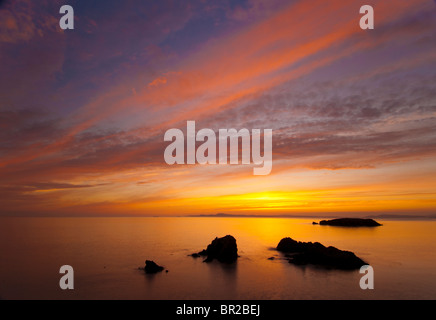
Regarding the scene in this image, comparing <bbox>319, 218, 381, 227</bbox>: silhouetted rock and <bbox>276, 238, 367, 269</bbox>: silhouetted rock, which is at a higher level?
<bbox>276, 238, 367, 269</bbox>: silhouetted rock

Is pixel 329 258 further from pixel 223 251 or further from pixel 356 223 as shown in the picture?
pixel 356 223

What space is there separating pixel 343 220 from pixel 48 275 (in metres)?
170

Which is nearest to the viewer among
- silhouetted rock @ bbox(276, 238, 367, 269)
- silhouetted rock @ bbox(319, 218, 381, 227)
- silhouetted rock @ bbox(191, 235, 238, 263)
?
silhouetted rock @ bbox(276, 238, 367, 269)

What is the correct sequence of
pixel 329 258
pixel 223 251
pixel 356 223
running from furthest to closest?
pixel 356 223 < pixel 223 251 < pixel 329 258

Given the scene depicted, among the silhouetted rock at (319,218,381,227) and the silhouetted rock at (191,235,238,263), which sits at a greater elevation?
the silhouetted rock at (191,235,238,263)

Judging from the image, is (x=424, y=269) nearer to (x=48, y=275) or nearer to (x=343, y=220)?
(x=48, y=275)

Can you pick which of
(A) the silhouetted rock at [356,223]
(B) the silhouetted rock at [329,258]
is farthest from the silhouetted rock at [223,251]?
(A) the silhouetted rock at [356,223]

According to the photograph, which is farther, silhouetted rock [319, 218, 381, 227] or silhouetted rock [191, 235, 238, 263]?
silhouetted rock [319, 218, 381, 227]

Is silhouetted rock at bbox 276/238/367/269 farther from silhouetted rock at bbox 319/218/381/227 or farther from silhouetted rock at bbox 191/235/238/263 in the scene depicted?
silhouetted rock at bbox 319/218/381/227

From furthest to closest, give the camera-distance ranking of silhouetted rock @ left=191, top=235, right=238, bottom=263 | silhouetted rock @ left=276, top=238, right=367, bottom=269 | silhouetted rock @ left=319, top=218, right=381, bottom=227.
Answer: silhouetted rock @ left=319, top=218, right=381, bottom=227, silhouetted rock @ left=191, top=235, right=238, bottom=263, silhouetted rock @ left=276, top=238, right=367, bottom=269

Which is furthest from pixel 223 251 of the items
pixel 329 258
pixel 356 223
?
pixel 356 223

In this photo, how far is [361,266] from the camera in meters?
39.4

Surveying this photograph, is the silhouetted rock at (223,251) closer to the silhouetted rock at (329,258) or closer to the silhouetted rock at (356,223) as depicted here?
the silhouetted rock at (329,258)

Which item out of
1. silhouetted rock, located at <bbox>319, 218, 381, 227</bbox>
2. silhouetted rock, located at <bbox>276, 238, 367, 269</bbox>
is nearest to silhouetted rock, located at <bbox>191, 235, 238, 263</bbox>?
silhouetted rock, located at <bbox>276, 238, 367, 269</bbox>
